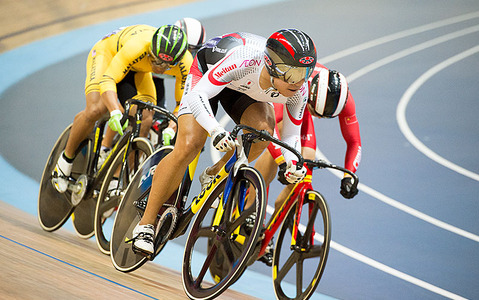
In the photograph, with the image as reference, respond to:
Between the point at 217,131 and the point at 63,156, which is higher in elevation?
the point at 217,131

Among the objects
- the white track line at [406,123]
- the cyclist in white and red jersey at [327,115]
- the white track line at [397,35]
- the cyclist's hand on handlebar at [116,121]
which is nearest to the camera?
the cyclist in white and red jersey at [327,115]

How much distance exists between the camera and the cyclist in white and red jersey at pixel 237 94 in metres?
3.21

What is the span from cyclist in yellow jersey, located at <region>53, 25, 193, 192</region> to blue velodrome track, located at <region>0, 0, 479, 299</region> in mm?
1225

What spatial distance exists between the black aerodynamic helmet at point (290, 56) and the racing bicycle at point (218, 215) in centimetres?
31

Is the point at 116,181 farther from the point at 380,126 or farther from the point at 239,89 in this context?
the point at 380,126

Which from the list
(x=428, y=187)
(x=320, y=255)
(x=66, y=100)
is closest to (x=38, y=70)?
(x=66, y=100)

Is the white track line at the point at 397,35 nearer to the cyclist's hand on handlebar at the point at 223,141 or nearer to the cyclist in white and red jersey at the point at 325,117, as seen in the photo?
the cyclist in white and red jersey at the point at 325,117

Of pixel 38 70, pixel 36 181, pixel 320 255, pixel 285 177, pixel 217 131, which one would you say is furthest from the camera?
pixel 38 70

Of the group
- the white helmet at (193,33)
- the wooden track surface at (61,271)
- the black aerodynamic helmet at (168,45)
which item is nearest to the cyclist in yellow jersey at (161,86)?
the white helmet at (193,33)

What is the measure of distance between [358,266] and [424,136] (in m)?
3.57

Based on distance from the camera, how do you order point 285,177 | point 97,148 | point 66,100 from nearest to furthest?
point 285,177, point 97,148, point 66,100

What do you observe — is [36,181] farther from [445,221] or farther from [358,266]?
[445,221]

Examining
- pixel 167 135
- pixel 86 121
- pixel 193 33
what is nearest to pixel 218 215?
pixel 167 135

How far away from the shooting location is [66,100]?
931 cm
